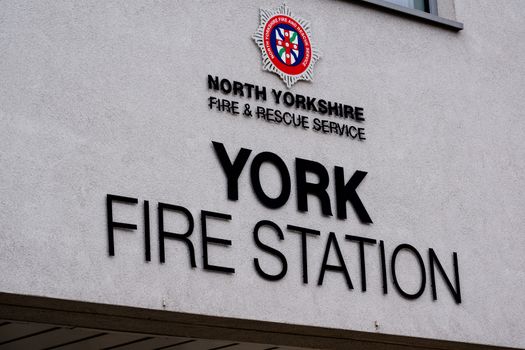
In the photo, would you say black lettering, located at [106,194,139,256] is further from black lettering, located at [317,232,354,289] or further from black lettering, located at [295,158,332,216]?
black lettering, located at [317,232,354,289]

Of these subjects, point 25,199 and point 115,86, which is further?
point 115,86

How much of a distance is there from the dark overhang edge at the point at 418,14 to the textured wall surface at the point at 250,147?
0.28 ft

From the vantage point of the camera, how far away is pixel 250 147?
11609 mm

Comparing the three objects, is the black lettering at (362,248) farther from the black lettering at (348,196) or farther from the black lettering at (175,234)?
the black lettering at (175,234)

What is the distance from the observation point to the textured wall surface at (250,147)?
10.2m

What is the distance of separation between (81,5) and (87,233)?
2.05 m

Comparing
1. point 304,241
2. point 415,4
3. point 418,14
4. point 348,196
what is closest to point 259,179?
point 304,241

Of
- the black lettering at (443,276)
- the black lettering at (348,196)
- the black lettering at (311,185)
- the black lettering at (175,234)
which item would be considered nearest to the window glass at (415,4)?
the black lettering at (348,196)

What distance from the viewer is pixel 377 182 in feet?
40.8

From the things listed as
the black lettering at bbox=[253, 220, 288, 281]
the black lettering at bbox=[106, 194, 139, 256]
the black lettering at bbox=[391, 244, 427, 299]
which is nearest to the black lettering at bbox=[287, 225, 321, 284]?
the black lettering at bbox=[253, 220, 288, 281]

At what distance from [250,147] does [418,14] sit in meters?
2.89

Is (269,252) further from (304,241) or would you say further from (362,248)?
(362,248)

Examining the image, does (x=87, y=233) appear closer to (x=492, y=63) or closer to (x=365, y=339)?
(x=365, y=339)

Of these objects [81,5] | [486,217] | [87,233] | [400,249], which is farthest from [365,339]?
[81,5]
